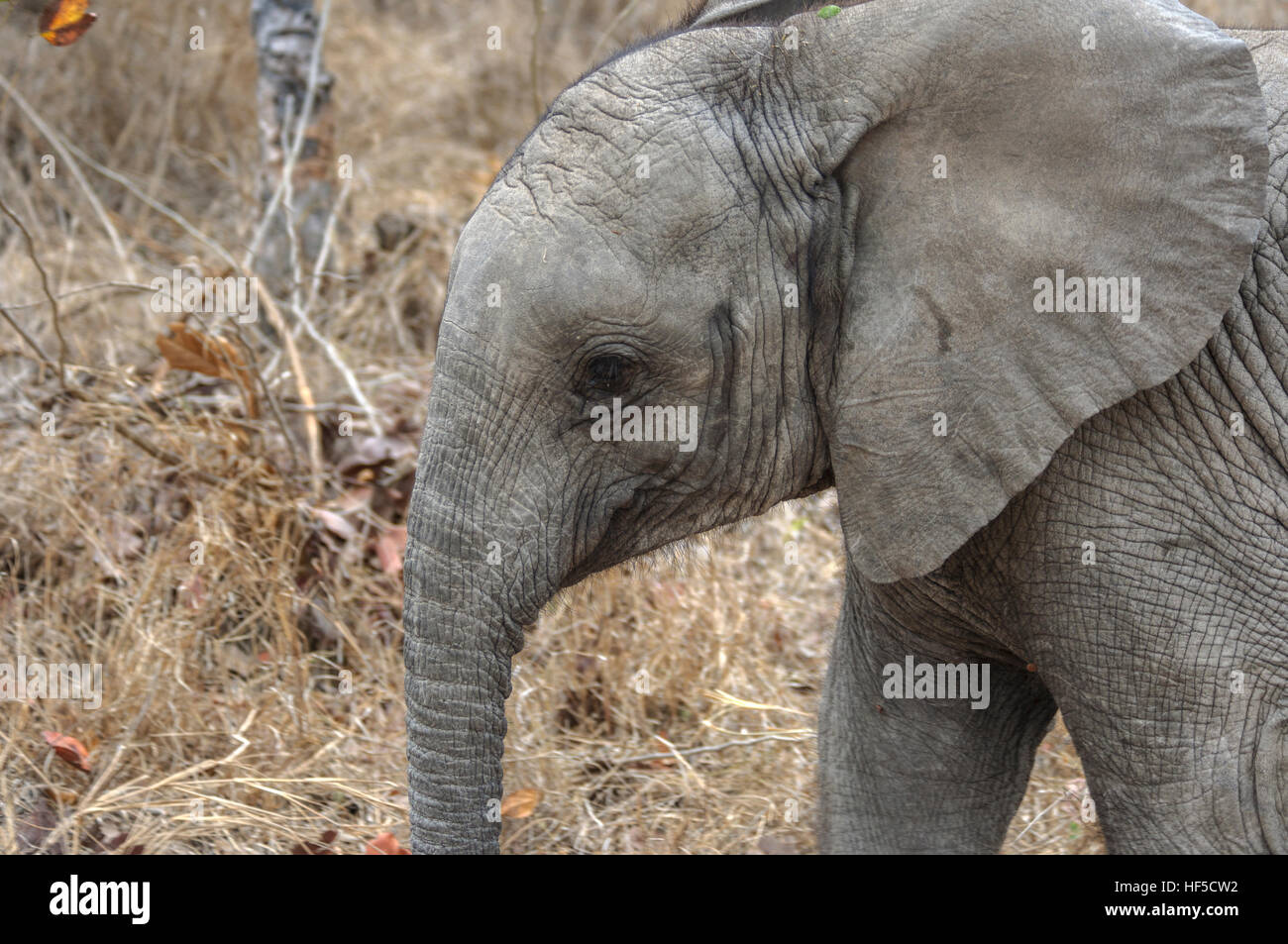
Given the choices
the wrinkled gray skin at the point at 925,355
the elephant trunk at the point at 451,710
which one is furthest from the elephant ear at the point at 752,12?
the elephant trunk at the point at 451,710

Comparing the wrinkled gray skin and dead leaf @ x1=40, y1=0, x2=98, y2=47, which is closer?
the wrinkled gray skin

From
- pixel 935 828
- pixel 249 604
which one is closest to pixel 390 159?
pixel 249 604

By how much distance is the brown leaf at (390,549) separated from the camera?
5.58 metres

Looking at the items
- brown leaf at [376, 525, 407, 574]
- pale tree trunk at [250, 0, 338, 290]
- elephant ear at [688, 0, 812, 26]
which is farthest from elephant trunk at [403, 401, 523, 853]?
pale tree trunk at [250, 0, 338, 290]

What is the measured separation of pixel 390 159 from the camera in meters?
9.59

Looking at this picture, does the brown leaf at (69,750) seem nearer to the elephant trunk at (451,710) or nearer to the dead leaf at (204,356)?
the dead leaf at (204,356)

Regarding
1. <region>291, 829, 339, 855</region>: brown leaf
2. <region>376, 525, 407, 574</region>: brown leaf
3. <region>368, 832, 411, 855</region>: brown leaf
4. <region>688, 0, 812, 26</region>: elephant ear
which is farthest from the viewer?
<region>376, 525, 407, 574</region>: brown leaf

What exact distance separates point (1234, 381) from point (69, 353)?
502 centimetres

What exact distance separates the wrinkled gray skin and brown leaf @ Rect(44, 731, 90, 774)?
1790 mm

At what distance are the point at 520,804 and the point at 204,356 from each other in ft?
7.26

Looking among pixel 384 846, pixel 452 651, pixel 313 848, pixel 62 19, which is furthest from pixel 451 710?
pixel 62 19

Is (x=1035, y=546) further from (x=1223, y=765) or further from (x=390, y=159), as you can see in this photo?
(x=390, y=159)

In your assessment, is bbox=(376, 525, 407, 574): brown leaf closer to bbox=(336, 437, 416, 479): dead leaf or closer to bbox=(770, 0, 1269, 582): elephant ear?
bbox=(336, 437, 416, 479): dead leaf

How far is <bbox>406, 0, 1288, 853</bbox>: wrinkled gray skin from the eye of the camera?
2959 mm
